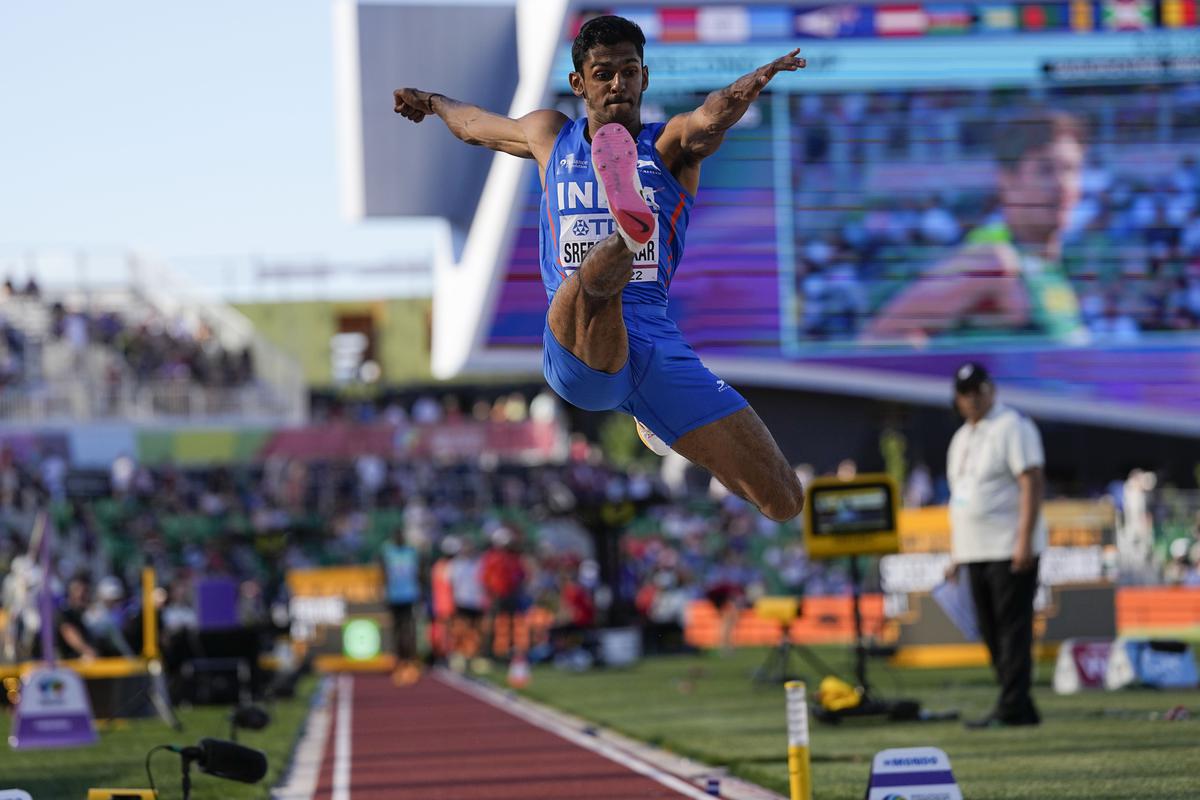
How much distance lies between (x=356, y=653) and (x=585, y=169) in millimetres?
18051

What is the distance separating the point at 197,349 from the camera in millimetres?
39156

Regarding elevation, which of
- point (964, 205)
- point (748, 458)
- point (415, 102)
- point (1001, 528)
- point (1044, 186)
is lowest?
point (1001, 528)

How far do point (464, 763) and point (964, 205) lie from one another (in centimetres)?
2308

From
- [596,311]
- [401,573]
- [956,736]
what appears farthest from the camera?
[401,573]

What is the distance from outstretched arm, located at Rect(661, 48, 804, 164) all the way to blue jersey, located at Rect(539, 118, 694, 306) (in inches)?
4.1

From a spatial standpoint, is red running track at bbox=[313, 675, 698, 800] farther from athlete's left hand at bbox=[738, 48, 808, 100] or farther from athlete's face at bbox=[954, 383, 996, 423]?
athlete's left hand at bbox=[738, 48, 808, 100]

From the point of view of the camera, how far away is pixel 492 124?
6.93m

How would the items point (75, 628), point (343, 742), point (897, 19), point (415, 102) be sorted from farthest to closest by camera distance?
point (897, 19), point (75, 628), point (343, 742), point (415, 102)

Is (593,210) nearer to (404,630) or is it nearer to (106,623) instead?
(106,623)

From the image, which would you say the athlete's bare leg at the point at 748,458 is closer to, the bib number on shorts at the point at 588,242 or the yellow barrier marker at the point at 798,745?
the bib number on shorts at the point at 588,242

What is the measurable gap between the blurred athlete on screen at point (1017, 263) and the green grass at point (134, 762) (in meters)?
18.4

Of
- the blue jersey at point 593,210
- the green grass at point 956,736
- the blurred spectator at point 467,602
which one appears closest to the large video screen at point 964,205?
the blurred spectator at point 467,602

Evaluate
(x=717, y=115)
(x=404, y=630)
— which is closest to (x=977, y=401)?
(x=717, y=115)

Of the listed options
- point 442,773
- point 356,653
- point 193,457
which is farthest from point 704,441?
point 193,457
